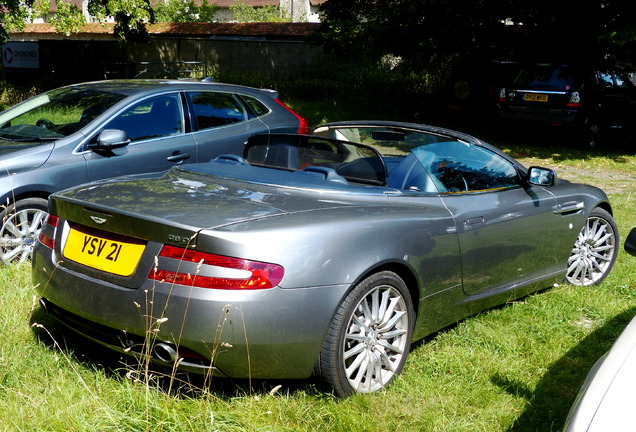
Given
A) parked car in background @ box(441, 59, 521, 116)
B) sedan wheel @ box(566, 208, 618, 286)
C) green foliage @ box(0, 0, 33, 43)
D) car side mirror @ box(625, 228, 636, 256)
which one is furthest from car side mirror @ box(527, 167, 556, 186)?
green foliage @ box(0, 0, 33, 43)

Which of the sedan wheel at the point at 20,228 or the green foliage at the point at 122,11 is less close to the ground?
the green foliage at the point at 122,11

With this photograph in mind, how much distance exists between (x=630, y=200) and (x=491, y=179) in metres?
5.78

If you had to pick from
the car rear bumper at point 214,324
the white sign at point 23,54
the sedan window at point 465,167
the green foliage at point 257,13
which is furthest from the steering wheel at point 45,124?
the green foliage at point 257,13

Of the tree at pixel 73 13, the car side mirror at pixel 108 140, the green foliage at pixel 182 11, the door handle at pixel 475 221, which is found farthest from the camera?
the green foliage at pixel 182 11

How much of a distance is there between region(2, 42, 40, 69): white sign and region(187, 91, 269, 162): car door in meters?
25.3

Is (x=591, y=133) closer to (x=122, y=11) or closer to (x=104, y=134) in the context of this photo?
(x=104, y=134)

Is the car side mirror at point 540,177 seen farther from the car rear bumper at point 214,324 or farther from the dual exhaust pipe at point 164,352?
the dual exhaust pipe at point 164,352

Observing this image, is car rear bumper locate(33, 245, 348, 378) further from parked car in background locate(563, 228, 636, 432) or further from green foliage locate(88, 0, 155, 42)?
green foliage locate(88, 0, 155, 42)

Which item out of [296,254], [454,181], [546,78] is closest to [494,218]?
[454,181]

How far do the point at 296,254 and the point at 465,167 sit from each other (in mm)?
1886

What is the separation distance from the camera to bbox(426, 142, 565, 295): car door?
4.25 m

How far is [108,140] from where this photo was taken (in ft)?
19.3

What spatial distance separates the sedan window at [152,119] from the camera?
6266 mm

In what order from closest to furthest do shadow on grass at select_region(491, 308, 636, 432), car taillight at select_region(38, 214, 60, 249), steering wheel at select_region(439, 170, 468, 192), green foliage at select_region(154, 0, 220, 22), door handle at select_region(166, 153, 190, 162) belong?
shadow on grass at select_region(491, 308, 636, 432) → car taillight at select_region(38, 214, 60, 249) → steering wheel at select_region(439, 170, 468, 192) → door handle at select_region(166, 153, 190, 162) → green foliage at select_region(154, 0, 220, 22)
